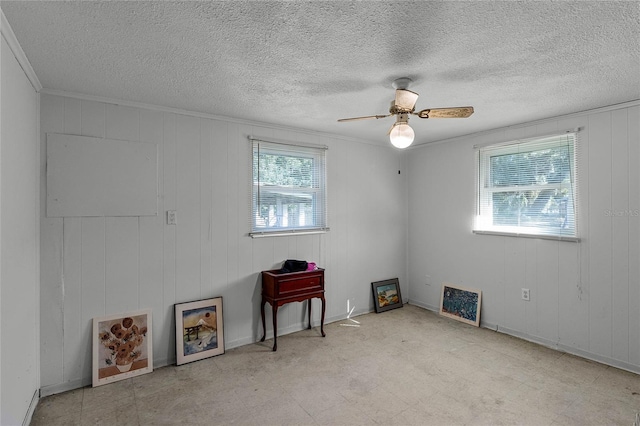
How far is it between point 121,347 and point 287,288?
150 cm

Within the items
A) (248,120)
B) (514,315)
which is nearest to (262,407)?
(248,120)

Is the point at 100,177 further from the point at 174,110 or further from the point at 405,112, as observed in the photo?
the point at 405,112

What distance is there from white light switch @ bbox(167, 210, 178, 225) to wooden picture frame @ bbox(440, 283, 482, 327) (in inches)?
134

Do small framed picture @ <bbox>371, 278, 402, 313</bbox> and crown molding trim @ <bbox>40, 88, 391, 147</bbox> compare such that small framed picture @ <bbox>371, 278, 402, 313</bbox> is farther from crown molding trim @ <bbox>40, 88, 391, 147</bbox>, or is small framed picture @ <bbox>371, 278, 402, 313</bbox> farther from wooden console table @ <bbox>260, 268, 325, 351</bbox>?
crown molding trim @ <bbox>40, 88, 391, 147</bbox>

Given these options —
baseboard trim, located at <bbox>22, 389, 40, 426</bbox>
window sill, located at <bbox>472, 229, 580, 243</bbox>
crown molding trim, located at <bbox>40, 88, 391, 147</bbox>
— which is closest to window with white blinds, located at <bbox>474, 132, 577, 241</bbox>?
window sill, located at <bbox>472, 229, 580, 243</bbox>

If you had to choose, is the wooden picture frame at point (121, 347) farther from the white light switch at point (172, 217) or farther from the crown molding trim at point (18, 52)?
the crown molding trim at point (18, 52)

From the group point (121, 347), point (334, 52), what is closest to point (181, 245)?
point (121, 347)

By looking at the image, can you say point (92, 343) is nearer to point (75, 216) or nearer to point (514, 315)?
point (75, 216)

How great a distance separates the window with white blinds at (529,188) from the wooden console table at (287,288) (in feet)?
6.96

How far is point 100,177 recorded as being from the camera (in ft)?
8.76

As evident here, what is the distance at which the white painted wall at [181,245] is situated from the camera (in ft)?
8.34

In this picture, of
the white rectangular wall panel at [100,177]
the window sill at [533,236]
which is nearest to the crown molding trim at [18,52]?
the white rectangular wall panel at [100,177]

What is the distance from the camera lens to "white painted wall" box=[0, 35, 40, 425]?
1.71m

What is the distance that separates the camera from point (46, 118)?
249cm
